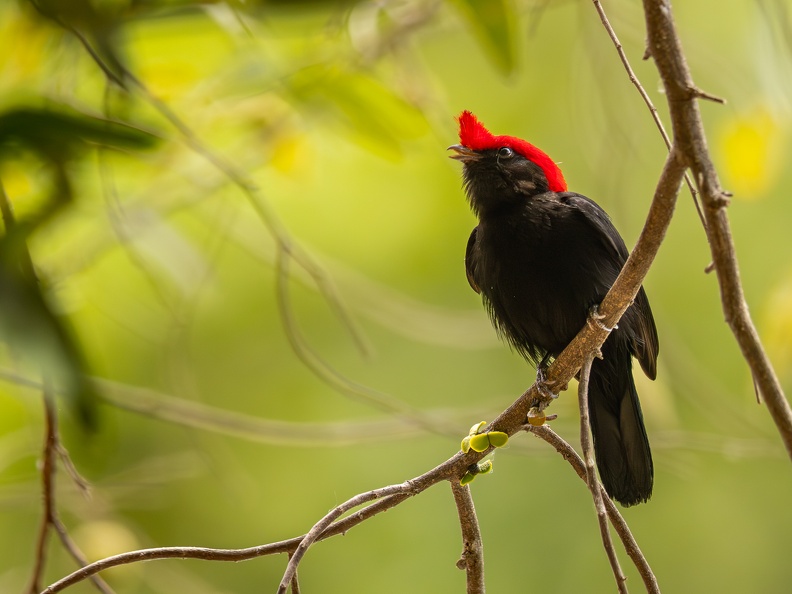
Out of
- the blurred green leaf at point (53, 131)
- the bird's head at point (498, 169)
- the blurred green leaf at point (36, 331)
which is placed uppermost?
the bird's head at point (498, 169)

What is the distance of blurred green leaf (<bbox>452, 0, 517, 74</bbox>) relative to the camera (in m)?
1.61

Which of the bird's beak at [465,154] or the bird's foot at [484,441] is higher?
the bird's beak at [465,154]

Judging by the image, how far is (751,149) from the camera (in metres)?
2.20

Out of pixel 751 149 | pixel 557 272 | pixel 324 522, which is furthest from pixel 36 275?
pixel 751 149

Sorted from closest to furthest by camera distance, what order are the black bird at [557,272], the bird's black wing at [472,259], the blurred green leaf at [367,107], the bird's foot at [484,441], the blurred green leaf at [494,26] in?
1. the bird's foot at [484,441]
2. the blurred green leaf at [494,26]
3. the blurred green leaf at [367,107]
4. the black bird at [557,272]
5. the bird's black wing at [472,259]

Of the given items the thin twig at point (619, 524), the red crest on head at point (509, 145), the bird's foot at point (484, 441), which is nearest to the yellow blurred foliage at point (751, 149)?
the red crest on head at point (509, 145)

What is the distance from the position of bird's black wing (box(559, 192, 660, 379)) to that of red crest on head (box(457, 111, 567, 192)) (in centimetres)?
16

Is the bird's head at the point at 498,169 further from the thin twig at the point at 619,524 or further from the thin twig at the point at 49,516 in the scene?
the thin twig at the point at 49,516

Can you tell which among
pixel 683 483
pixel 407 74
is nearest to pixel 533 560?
pixel 683 483

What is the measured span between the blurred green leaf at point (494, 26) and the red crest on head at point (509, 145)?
0.76 meters

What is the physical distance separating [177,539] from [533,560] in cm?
196

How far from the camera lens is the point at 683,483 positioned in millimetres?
5273

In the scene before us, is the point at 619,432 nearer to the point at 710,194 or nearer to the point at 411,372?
the point at 710,194

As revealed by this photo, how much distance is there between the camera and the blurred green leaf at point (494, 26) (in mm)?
1614
